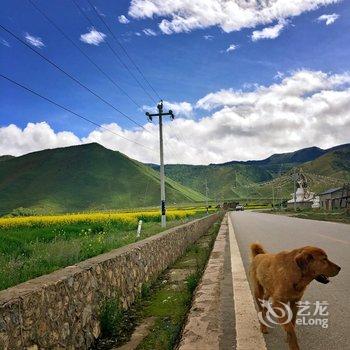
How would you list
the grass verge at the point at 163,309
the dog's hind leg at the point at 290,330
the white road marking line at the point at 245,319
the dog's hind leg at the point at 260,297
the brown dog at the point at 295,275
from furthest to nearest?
the grass verge at the point at 163,309
the dog's hind leg at the point at 260,297
the white road marking line at the point at 245,319
the brown dog at the point at 295,275
the dog's hind leg at the point at 290,330

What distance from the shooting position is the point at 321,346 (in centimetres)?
498

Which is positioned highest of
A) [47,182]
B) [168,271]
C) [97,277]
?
[47,182]

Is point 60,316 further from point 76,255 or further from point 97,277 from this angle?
point 76,255

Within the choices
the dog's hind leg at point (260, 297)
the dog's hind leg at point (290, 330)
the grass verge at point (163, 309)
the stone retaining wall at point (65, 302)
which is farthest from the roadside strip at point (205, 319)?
the stone retaining wall at point (65, 302)

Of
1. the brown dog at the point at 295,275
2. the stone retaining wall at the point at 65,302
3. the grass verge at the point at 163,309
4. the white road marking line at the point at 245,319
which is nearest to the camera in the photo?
the stone retaining wall at the point at 65,302

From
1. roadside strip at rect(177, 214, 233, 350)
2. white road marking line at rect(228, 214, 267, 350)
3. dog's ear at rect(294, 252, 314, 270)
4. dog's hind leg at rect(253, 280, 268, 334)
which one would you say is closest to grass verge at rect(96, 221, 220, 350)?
roadside strip at rect(177, 214, 233, 350)

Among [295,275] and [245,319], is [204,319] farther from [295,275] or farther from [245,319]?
[295,275]

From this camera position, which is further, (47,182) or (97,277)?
(47,182)

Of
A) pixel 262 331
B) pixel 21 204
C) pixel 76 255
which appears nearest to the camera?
pixel 262 331

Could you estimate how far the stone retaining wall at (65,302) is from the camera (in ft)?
12.8

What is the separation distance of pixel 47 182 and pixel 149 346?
635ft

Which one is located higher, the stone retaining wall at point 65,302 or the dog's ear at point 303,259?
the dog's ear at point 303,259

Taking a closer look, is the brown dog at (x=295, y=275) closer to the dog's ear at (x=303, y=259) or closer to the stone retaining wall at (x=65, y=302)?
the dog's ear at (x=303, y=259)

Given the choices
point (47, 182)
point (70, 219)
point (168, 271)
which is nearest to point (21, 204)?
point (47, 182)
